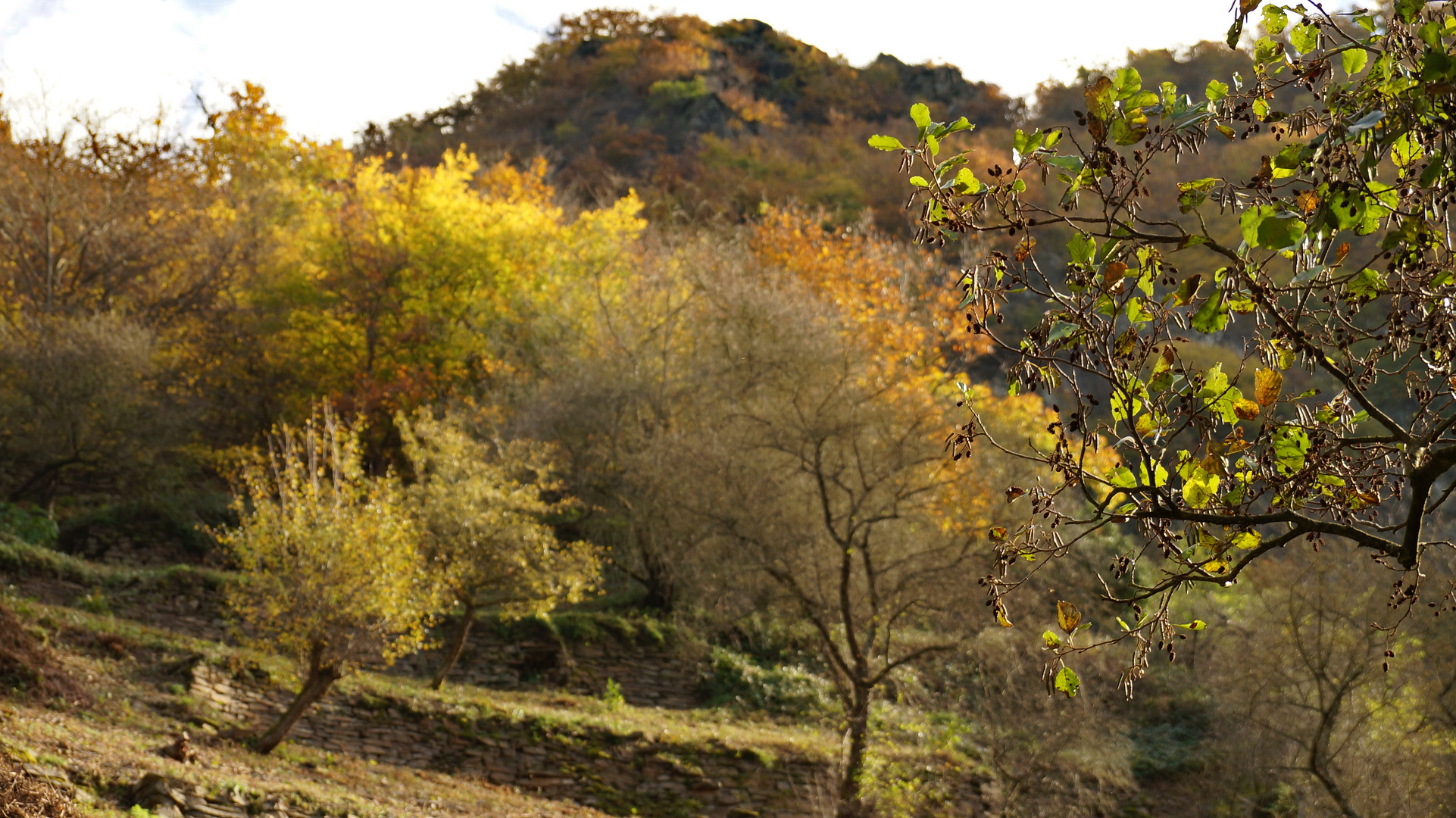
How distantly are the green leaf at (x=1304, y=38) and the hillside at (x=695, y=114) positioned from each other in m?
33.1

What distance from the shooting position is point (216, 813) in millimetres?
7746

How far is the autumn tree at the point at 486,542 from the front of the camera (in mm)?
13375

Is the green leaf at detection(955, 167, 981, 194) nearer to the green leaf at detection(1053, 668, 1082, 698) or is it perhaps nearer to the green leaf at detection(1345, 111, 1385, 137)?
the green leaf at detection(1345, 111, 1385, 137)

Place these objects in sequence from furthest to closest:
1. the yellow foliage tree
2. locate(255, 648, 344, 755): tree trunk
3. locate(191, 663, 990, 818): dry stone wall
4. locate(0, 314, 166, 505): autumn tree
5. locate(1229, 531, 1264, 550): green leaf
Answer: the yellow foliage tree → locate(0, 314, 166, 505): autumn tree → locate(191, 663, 990, 818): dry stone wall → locate(255, 648, 344, 755): tree trunk → locate(1229, 531, 1264, 550): green leaf

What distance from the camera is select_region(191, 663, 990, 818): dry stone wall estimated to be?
1218 cm

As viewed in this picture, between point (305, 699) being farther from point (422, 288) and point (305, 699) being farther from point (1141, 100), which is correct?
point (422, 288)

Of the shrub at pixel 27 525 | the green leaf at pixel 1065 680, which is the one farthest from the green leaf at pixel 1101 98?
the shrub at pixel 27 525

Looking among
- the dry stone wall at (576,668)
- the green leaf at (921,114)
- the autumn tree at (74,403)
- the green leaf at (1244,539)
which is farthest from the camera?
the autumn tree at (74,403)

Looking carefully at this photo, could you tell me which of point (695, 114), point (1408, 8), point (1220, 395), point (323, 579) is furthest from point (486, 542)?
point (695, 114)

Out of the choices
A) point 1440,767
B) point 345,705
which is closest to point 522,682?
point 345,705

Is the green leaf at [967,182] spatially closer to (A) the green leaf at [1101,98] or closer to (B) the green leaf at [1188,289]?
(A) the green leaf at [1101,98]

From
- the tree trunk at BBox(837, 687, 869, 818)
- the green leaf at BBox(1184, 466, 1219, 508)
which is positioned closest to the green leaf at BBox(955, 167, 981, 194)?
the green leaf at BBox(1184, 466, 1219, 508)

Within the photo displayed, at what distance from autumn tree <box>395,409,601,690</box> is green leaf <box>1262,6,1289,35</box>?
11506mm

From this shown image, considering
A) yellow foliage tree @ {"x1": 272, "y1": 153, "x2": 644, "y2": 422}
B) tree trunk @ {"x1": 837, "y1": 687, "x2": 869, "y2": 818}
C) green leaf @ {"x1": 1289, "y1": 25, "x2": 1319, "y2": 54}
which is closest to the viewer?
green leaf @ {"x1": 1289, "y1": 25, "x2": 1319, "y2": 54}
